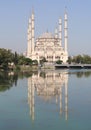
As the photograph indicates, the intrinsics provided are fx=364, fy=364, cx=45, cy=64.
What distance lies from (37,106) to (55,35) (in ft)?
301

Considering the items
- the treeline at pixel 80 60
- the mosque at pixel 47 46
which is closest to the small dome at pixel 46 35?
the mosque at pixel 47 46

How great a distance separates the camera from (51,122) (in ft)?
35.4

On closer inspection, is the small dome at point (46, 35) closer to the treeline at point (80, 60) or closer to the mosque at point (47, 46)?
the mosque at point (47, 46)

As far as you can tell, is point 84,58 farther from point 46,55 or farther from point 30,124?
point 30,124

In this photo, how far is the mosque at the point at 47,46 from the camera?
9162 cm

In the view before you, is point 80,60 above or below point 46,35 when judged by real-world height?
below

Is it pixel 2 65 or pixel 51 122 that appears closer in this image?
pixel 51 122

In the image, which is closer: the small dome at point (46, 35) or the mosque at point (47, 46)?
the mosque at point (47, 46)

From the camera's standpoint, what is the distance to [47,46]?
101875mm

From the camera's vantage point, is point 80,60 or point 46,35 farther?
point 46,35

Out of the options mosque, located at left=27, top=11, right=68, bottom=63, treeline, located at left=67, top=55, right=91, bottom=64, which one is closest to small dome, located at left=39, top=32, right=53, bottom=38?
mosque, located at left=27, top=11, right=68, bottom=63

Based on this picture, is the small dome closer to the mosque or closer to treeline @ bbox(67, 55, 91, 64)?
the mosque

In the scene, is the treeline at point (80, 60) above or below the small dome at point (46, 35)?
below

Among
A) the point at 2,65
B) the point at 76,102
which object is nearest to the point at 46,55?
the point at 2,65
